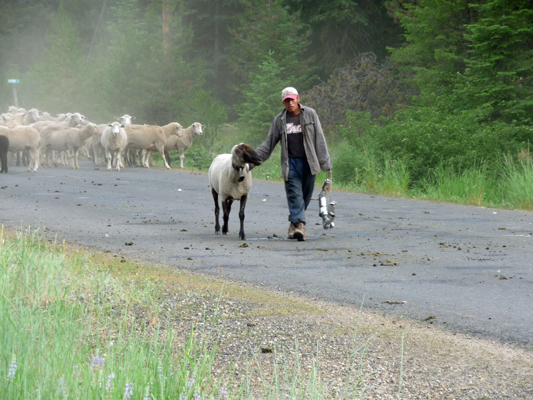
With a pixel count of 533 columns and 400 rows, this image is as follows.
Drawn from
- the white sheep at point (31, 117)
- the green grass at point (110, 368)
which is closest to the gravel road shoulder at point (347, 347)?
the green grass at point (110, 368)

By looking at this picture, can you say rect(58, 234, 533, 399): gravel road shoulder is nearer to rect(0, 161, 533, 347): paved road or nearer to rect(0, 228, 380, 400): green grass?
rect(0, 228, 380, 400): green grass

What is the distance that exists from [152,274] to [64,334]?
4272 millimetres

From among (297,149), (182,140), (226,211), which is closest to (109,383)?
(297,149)

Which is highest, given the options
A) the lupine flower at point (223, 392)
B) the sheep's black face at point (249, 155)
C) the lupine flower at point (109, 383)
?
the sheep's black face at point (249, 155)

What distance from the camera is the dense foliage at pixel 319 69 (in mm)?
24219

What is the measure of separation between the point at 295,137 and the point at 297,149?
0.62 feet

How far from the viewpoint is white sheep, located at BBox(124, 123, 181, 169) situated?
108 feet

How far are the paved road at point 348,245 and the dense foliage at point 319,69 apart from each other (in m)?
5.71

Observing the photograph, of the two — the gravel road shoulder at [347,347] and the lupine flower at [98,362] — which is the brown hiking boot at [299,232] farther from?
the lupine flower at [98,362]

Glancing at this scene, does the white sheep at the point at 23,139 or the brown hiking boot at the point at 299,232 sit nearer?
the brown hiking boot at the point at 299,232

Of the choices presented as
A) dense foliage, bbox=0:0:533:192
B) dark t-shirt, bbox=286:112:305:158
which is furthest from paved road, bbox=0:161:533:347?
dense foliage, bbox=0:0:533:192

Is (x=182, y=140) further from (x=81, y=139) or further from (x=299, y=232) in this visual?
(x=299, y=232)

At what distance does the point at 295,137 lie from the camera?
1227 cm

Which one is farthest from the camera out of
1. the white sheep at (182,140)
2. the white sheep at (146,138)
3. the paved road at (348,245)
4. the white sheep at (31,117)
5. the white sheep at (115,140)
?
the white sheep at (31,117)
